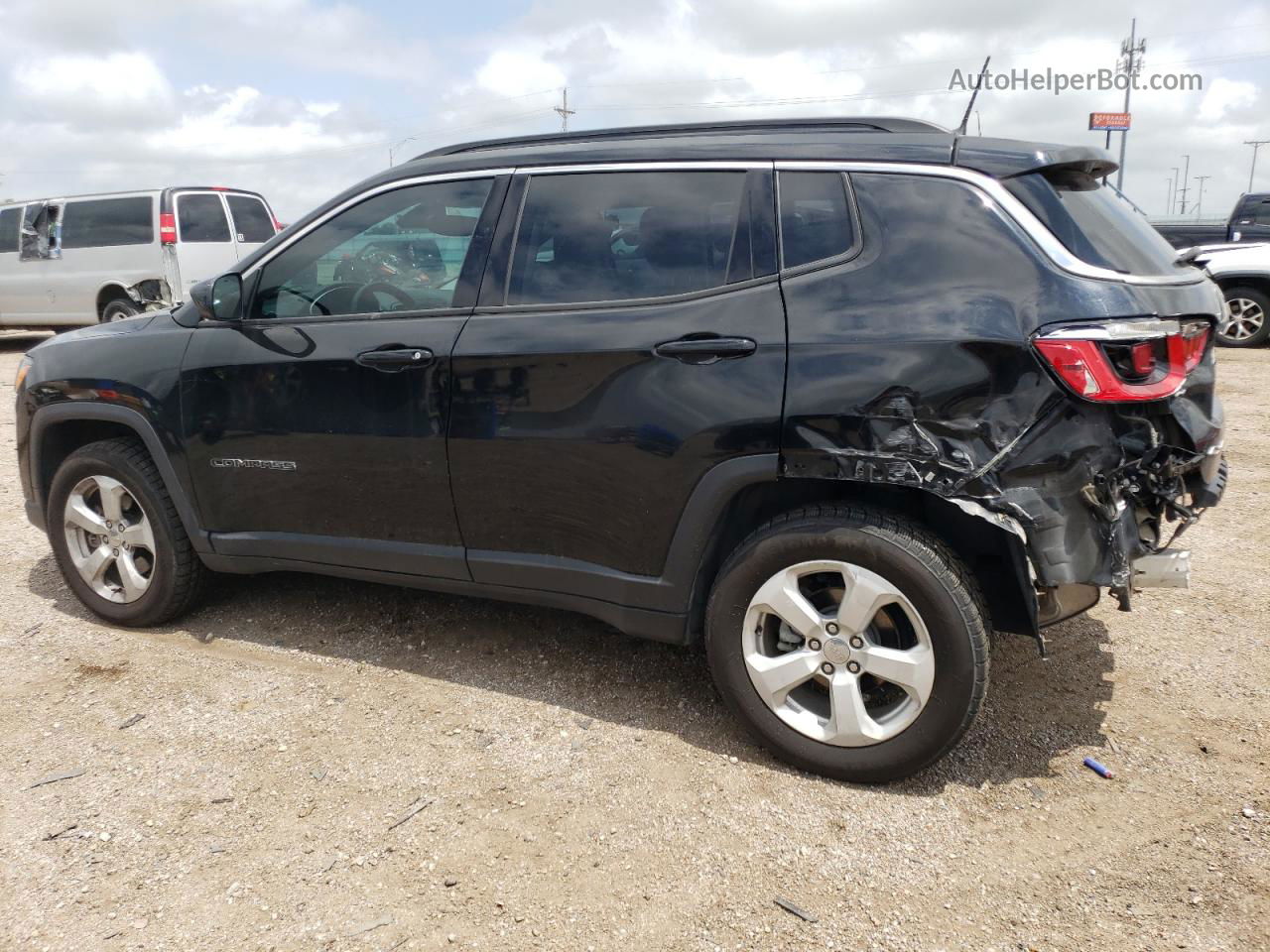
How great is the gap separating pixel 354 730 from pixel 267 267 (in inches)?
67.9

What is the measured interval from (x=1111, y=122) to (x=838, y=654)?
59.3m

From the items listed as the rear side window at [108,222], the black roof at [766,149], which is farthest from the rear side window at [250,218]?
the black roof at [766,149]

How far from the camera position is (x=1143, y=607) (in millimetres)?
Answer: 4090

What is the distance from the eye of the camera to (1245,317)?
11695 millimetres

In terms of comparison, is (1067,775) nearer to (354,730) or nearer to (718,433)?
(718,433)

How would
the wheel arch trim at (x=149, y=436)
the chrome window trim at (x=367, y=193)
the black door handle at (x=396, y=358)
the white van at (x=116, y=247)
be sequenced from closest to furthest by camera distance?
the black door handle at (x=396, y=358) → the chrome window trim at (x=367, y=193) → the wheel arch trim at (x=149, y=436) → the white van at (x=116, y=247)

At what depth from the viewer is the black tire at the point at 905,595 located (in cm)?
268

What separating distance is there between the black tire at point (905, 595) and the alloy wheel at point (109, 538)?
250cm

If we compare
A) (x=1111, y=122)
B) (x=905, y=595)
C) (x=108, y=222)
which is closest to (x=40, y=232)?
(x=108, y=222)

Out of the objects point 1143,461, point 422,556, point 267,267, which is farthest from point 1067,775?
point 267,267

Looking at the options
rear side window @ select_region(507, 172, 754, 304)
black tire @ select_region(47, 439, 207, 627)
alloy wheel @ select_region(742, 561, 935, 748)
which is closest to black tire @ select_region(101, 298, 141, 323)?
black tire @ select_region(47, 439, 207, 627)

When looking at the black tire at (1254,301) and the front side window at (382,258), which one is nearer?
the front side window at (382,258)

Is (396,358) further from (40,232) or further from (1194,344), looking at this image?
(40,232)

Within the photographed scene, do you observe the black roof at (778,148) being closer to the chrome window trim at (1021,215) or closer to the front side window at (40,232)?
the chrome window trim at (1021,215)
